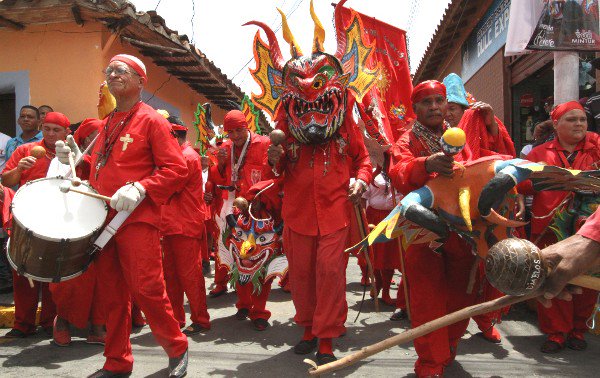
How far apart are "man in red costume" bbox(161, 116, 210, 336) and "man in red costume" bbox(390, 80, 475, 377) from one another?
2.20 m

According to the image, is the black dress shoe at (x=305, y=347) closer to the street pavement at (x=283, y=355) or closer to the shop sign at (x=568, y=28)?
the street pavement at (x=283, y=355)

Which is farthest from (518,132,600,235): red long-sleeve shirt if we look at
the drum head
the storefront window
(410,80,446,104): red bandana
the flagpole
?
the storefront window

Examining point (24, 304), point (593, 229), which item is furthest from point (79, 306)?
point (593, 229)

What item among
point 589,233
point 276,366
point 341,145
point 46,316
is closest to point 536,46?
point 341,145

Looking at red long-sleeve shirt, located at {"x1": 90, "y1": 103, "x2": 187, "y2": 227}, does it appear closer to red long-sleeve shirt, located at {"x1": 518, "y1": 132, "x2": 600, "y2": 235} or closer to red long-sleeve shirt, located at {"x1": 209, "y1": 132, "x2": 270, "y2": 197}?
red long-sleeve shirt, located at {"x1": 209, "y1": 132, "x2": 270, "y2": 197}

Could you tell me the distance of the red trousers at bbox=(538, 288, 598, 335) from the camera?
448 cm

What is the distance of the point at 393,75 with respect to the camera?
21.3 ft

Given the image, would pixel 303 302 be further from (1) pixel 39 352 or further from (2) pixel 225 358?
(1) pixel 39 352

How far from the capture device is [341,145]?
4434 mm

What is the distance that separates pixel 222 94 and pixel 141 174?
11468mm

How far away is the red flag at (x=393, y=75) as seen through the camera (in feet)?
20.4

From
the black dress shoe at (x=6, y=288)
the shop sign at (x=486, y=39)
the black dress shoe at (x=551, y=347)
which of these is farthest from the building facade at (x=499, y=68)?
the black dress shoe at (x=6, y=288)

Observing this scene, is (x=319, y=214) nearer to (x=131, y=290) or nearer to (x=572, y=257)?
(x=131, y=290)

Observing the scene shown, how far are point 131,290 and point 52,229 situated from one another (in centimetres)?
61
